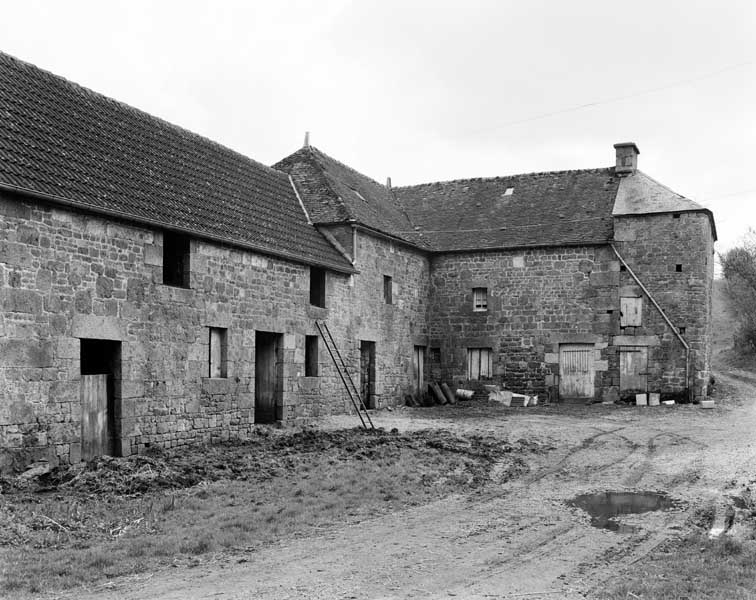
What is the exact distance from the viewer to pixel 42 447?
12281 millimetres

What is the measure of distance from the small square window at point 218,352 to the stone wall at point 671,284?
12906 millimetres

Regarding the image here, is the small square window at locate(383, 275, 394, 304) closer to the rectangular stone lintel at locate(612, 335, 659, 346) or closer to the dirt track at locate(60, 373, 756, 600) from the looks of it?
the rectangular stone lintel at locate(612, 335, 659, 346)

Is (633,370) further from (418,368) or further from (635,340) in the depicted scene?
(418,368)

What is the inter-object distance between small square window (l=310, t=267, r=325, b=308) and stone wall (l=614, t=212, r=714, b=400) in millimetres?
9584

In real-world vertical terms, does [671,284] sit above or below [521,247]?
below

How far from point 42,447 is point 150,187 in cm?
560

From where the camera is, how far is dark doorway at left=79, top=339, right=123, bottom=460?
13.4 m

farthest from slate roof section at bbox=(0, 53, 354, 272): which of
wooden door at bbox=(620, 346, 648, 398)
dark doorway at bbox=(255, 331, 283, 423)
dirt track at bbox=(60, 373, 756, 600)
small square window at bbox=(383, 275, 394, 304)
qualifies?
wooden door at bbox=(620, 346, 648, 398)

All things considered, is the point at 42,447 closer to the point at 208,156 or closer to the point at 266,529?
the point at 266,529

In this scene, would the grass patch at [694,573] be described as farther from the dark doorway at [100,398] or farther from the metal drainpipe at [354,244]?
the metal drainpipe at [354,244]

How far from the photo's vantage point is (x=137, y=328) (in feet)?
47.0

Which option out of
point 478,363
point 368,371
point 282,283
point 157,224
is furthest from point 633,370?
point 157,224

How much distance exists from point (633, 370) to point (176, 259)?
47.1 ft

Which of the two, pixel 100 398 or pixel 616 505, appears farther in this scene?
pixel 100 398
